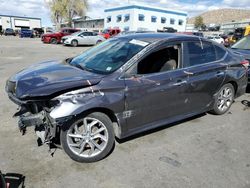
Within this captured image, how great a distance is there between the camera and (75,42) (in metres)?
22.8

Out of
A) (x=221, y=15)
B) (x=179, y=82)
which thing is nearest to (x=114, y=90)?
(x=179, y=82)

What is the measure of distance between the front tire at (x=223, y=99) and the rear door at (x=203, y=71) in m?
0.22

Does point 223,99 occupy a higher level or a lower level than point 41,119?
lower

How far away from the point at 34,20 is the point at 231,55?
89670 mm

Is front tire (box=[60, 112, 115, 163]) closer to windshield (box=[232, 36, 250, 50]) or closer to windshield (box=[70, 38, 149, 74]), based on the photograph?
windshield (box=[70, 38, 149, 74])

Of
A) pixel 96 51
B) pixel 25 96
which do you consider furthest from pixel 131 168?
pixel 96 51

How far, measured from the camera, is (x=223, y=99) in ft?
16.4

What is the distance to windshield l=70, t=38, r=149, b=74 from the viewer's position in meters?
3.50

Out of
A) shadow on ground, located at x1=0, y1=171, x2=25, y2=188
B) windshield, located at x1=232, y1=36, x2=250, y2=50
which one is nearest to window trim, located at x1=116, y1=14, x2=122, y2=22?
windshield, located at x1=232, y1=36, x2=250, y2=50

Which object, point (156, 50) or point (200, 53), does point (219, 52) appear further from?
point (156, 50)

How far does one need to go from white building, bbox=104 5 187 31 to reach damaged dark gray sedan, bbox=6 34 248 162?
137ft

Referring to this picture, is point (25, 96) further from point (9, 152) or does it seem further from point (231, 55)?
point (231, 55)

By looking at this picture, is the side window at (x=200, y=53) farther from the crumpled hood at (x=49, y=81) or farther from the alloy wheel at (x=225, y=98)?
the crumpled hood at (x=49, y=81)

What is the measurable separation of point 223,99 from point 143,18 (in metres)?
45.4
